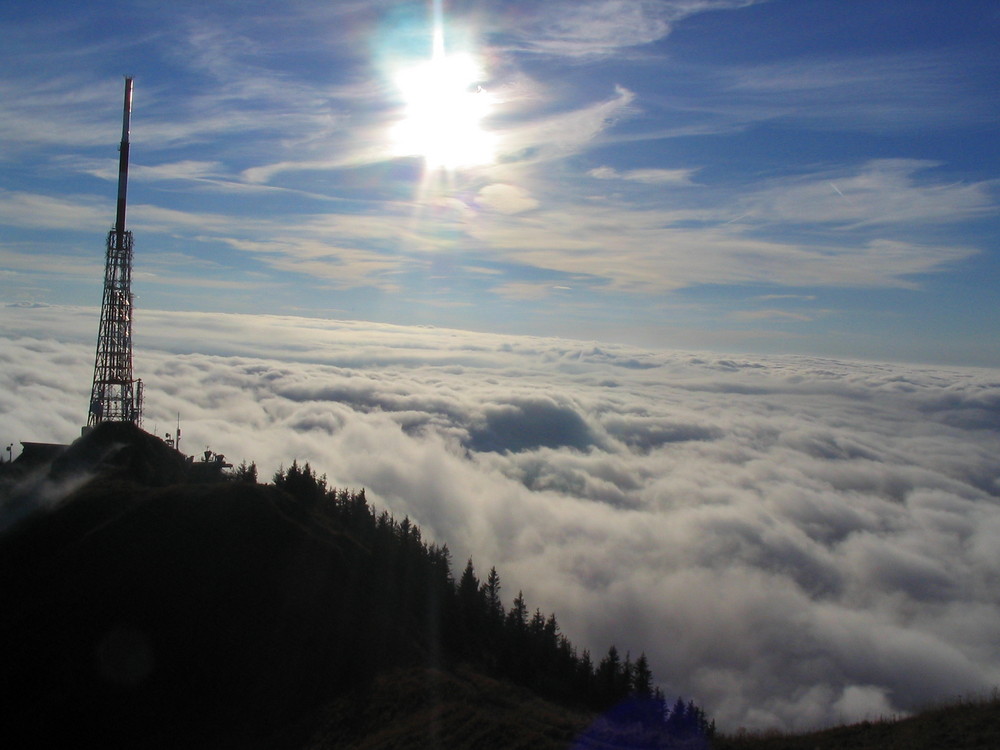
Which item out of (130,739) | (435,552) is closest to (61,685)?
(130,739)

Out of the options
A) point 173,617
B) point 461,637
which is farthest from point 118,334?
point 461,637

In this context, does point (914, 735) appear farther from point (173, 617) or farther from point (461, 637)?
point (173, 617)

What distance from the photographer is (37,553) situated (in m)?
34.9

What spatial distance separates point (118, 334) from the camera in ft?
173

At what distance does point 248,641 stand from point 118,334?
3459 centimetres

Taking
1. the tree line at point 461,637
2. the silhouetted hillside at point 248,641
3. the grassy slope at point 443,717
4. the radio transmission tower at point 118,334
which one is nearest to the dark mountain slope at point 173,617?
the silhouetted hillside at point 248,641

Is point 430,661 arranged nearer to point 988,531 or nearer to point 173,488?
point 173,488

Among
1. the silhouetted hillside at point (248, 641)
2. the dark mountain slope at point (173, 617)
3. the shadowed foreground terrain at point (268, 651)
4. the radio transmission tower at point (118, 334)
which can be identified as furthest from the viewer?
the radio transmission tower at point (118, 334)

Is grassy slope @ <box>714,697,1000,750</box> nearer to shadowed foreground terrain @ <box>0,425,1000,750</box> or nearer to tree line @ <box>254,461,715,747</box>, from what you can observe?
shadowed foreground terrain @ <box>0,425,1000,750</box>

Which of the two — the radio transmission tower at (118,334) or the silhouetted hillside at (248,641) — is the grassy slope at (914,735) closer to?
the silhouetted hillside at (248,641)

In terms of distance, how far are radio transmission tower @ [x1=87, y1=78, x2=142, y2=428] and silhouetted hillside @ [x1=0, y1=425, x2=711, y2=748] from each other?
10.7 meters

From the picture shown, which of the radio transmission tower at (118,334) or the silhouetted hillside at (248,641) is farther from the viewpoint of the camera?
the radio transmission tower at (118,334)

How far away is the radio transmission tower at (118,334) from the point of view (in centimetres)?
5138

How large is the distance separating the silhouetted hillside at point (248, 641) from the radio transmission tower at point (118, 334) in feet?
35.2
